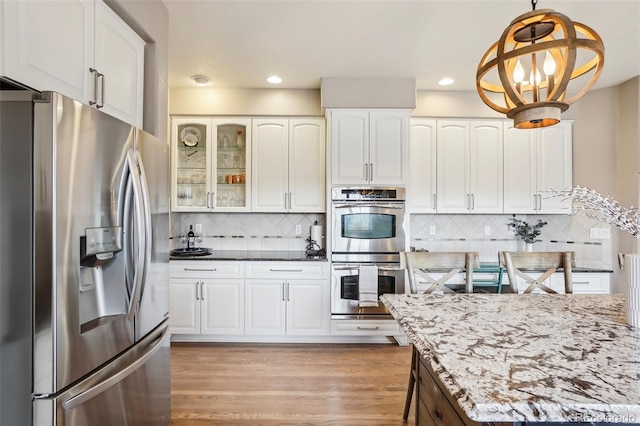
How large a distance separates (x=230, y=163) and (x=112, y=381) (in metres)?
2.69

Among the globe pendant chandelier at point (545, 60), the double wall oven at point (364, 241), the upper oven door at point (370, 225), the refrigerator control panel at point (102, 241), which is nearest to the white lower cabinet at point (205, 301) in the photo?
the double wall oven at point (364, 241)

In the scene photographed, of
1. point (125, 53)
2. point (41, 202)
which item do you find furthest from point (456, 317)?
point (125, 53)

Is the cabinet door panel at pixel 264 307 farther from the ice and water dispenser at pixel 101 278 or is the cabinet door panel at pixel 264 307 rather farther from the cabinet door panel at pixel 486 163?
the cabinet door panel at pixel 486 163

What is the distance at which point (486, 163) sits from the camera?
12.3ft

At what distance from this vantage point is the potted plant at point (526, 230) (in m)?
3.81

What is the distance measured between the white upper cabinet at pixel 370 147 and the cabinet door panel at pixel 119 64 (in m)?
1.90

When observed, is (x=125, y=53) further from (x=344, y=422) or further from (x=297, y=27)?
(x=344, y=422)

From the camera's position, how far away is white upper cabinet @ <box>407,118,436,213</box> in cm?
373

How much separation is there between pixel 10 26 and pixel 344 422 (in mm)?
2476

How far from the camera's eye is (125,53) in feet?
6.15

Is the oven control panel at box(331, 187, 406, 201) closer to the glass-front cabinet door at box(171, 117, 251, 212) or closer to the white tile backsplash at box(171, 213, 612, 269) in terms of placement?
the white tile backsplash at box(171, 213, 612, 269)

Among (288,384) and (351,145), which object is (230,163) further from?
(288,384)

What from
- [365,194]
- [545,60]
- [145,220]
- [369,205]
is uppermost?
[545,60]

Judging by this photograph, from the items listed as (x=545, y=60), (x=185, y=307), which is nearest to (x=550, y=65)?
(x=545, y=60)
